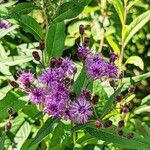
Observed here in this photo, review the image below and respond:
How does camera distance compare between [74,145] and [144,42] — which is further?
[144,42]

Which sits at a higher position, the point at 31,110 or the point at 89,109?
the point at 89,109


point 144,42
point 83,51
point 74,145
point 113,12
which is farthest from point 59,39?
point 144,42

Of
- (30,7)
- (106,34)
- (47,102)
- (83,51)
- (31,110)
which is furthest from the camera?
(106,34)

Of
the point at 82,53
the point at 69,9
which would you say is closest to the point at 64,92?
the point at 82,53

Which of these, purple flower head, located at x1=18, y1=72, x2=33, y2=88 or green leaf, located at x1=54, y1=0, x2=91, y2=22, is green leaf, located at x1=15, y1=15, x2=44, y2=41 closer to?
green leaf, located at x1=54, y1=0, x2=91, y2=22

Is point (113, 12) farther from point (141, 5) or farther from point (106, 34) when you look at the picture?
point (106, 34)

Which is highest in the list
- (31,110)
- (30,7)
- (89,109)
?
(30,7)

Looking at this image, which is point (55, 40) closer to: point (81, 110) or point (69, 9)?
point (69, 9)

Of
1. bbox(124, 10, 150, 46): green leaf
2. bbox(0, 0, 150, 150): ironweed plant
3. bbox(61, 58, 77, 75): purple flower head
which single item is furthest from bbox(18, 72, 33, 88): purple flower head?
bbox(124, 10, 150, 46): green leaf
